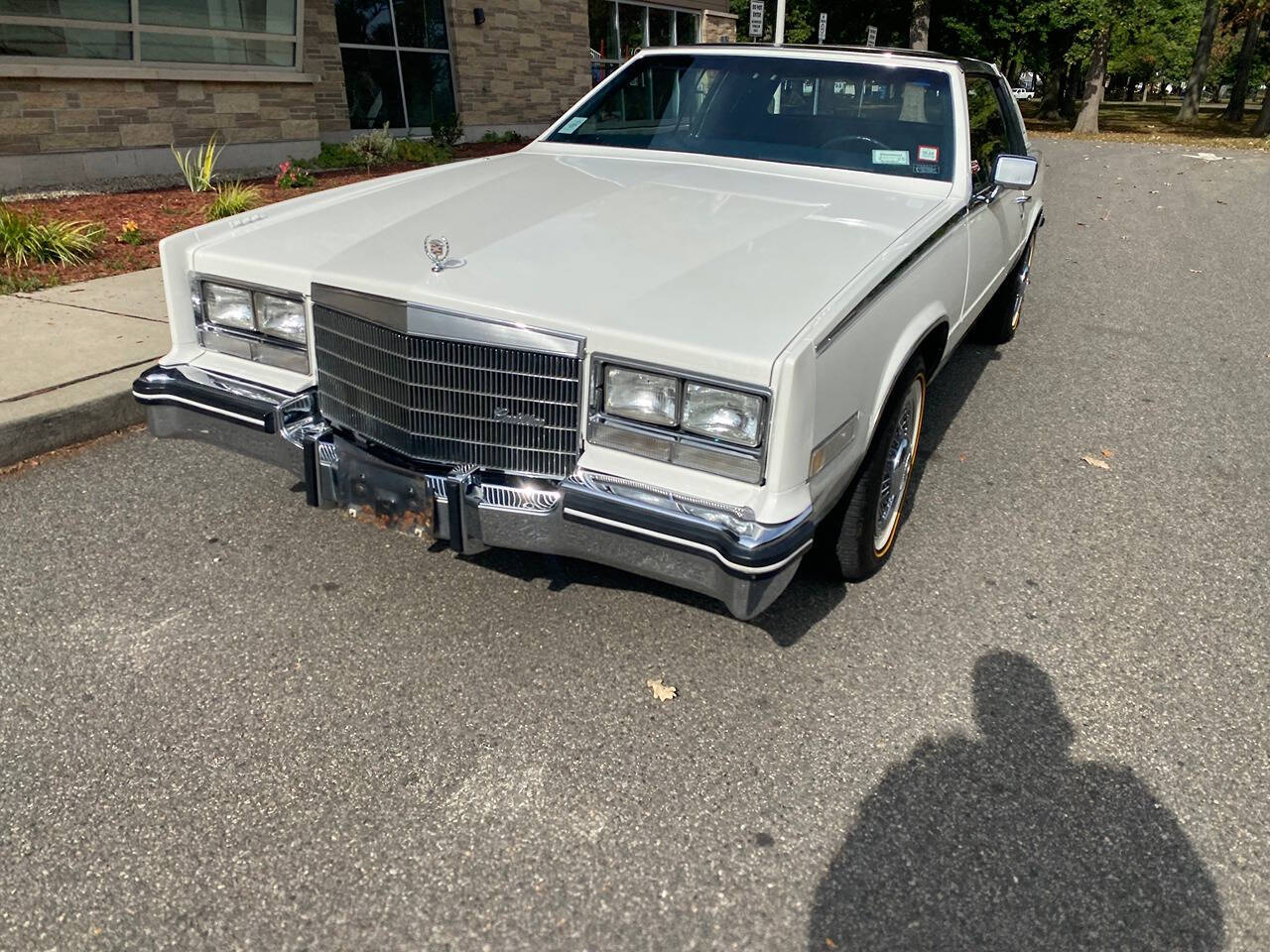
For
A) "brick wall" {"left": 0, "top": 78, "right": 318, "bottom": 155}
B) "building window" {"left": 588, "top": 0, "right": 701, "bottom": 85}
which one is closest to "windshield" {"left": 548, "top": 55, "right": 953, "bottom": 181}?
"brick wall" {"left": 0, "top": 78, "right": 318, "bottom": 155}

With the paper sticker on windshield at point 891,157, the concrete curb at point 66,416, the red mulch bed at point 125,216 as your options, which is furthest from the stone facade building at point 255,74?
the paper sticker on windshield at point 891,157

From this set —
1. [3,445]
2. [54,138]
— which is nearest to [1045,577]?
[3,445]

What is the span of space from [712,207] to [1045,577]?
1777 mm

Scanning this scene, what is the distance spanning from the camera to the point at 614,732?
2615mm

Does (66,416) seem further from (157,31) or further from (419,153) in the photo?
(419,153)

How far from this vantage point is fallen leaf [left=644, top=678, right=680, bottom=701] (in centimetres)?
276

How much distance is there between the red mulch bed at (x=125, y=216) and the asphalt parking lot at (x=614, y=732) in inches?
122

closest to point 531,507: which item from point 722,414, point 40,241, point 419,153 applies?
point 722,414

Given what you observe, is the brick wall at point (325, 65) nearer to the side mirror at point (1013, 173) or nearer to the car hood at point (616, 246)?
the car hood at point (616, 246)

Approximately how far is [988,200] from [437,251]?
8.51ft

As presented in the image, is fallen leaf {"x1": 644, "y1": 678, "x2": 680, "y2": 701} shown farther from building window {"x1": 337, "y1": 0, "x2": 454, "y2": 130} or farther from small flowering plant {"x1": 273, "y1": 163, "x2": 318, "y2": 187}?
building window {"x1": 337, "y1": 0, "x2": 454, "y2": 130}

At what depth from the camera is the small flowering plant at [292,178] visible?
9367 mm

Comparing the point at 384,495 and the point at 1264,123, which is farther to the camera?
the point at 1264,123

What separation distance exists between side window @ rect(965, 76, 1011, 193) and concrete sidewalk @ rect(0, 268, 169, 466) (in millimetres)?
3958
